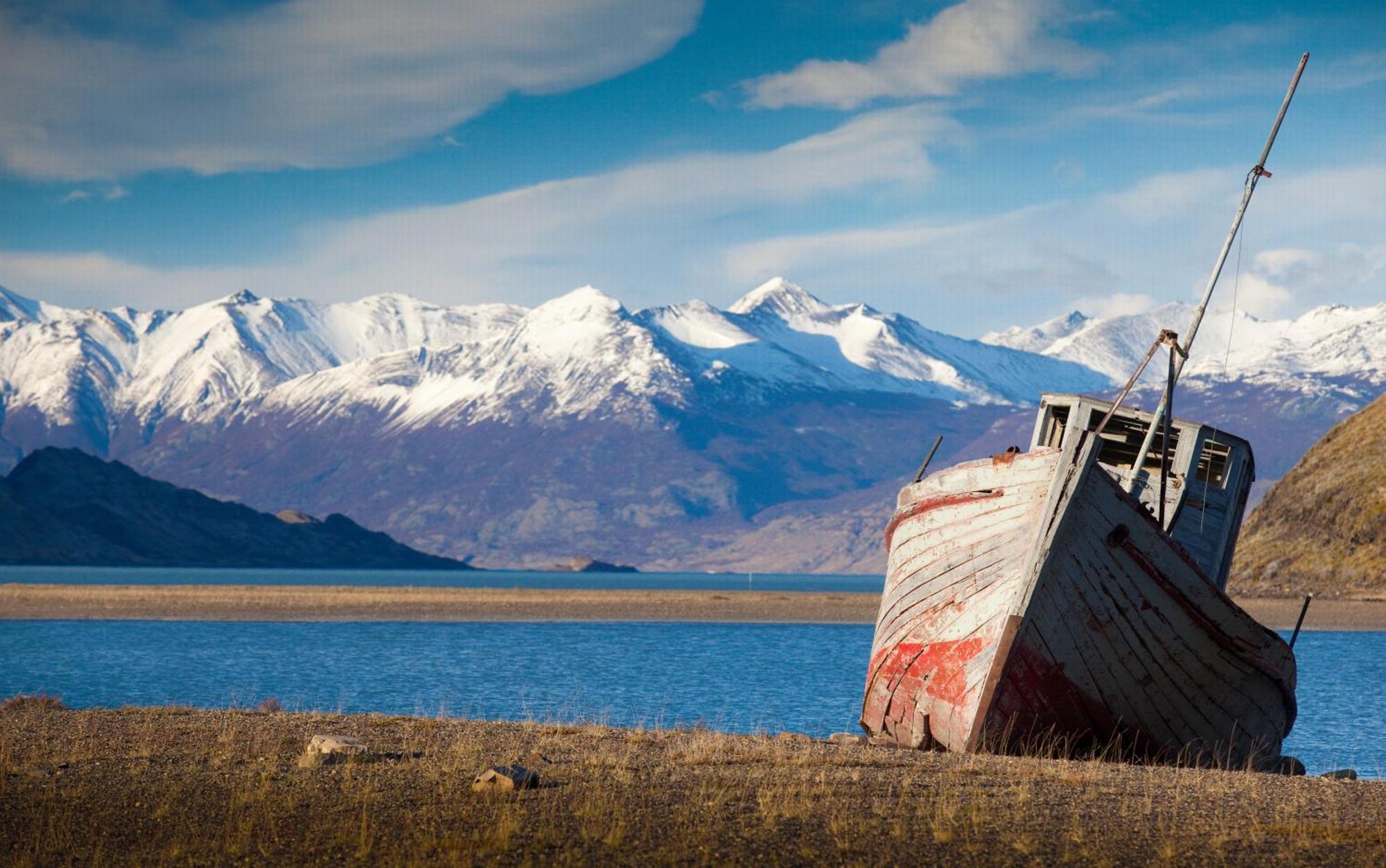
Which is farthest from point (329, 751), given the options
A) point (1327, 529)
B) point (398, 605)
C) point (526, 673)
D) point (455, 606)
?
point (455, 606)

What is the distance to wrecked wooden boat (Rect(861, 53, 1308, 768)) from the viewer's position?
26859 millimetres

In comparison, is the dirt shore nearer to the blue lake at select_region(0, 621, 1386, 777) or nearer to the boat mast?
the blue lake at select_region(0, 621, 1386, 777)

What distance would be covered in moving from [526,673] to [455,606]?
64.7 metres

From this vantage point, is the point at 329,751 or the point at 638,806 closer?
the point at 638,806

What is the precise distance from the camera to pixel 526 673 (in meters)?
58.6

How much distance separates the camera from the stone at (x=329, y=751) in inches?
925

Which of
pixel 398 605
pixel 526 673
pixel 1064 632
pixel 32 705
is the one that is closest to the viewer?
pixel 1064 632

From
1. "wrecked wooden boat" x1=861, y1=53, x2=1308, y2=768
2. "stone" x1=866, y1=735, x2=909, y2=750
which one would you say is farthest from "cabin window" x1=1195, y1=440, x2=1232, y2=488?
"stone" x1=866, y1=735, x2=909, y2=750

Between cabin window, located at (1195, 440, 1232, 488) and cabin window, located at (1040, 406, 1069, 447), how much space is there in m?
2.79

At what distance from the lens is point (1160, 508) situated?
97.9 feet

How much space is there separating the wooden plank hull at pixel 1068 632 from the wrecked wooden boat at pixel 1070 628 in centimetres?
3

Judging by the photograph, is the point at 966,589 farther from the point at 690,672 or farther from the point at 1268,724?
the point at 690,672

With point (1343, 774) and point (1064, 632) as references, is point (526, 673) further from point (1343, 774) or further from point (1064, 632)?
point (1343, 774)

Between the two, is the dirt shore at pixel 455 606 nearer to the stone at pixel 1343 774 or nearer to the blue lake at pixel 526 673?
the blue lake at pixel 526 673
